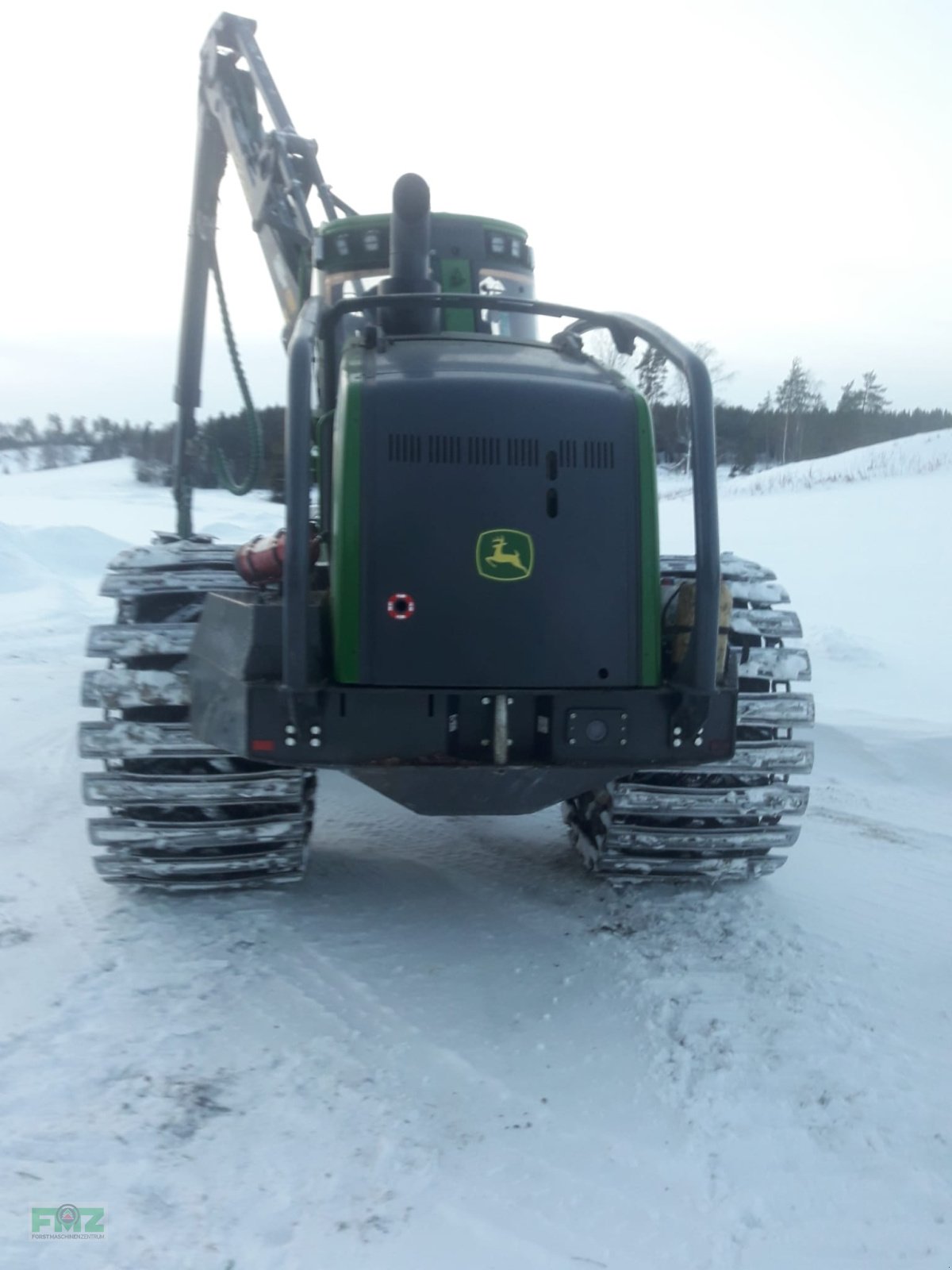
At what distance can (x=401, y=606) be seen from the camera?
342 cm

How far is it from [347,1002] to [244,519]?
819 inches

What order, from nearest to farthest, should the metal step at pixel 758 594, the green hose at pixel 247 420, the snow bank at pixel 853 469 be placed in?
the metal step at pixel 758 594
the green hose at pixel 247 420
the snow bank at pixel 853 469

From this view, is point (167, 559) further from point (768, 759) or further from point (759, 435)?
point (759, 435)

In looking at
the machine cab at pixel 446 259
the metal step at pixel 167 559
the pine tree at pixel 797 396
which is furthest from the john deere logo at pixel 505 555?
the pine tree at pixel 797 396

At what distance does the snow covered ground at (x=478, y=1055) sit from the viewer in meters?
2.52

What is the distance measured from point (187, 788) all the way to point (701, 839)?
6.14 ft

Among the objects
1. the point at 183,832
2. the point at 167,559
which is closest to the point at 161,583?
the point at 167,559

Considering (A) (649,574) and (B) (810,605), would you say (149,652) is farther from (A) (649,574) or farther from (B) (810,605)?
(B) (810,605)

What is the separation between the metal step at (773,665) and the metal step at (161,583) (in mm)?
1865

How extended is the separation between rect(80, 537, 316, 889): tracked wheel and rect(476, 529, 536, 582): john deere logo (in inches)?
43.2

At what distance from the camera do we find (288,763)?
3.40m

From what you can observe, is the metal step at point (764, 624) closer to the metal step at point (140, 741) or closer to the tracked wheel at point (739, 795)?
the tracked wheel at point (739, 795)

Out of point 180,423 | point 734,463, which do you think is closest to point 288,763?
point 180,423

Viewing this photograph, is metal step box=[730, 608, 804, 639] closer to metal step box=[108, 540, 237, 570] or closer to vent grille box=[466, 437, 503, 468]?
vent grille box=[466, 437, 503, 468]
